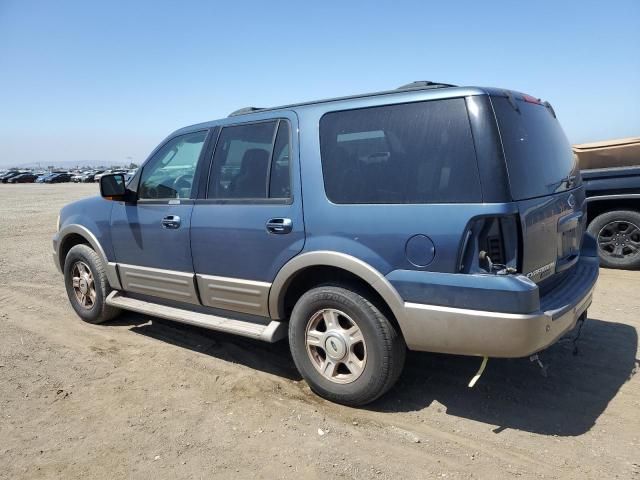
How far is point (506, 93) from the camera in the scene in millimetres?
3059

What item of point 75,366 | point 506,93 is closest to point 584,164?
point 506,93

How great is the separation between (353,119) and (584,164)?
6.18 meters

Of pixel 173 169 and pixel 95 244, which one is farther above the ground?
pixel 173 169

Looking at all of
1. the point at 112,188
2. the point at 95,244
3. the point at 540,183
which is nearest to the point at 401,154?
the point at 540,183

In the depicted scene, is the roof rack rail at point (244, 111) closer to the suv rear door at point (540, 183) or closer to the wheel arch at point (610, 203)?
the suv rear door at point (540, 183)

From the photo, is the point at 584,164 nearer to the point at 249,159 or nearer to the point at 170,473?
the point at 249,159

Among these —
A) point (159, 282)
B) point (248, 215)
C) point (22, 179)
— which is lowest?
point (22, 179)

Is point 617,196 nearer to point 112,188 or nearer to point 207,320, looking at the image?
point 207,320

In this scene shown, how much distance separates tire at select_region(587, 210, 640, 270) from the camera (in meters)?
6.66

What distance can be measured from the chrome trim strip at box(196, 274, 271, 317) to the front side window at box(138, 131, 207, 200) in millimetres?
780

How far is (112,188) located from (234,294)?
5.39 ft

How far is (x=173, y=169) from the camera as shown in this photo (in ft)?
14.7

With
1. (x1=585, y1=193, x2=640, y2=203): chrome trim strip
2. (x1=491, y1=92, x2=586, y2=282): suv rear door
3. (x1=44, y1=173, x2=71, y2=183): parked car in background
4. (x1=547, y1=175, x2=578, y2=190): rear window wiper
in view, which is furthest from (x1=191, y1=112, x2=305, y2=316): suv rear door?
(x1=44, y1=173, x2=71, y2=183): parked car in background

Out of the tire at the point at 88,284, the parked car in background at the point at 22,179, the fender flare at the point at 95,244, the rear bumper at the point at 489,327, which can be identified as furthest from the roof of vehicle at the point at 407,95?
the parked car in background at the point at 22,179
